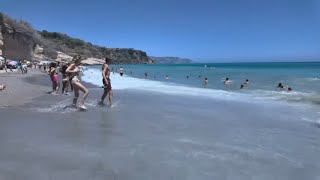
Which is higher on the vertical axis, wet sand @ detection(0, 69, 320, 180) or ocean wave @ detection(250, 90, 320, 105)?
wet sand @ detection(0, 69, 320, 180)

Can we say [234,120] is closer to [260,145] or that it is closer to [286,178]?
[260,145]

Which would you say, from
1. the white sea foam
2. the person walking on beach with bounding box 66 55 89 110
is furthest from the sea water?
the person walking on beach with bounding box 66 55 89 110

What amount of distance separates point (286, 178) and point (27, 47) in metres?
69.7

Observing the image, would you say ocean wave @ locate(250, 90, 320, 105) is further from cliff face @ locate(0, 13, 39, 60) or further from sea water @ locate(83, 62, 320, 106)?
cliff face @ locate(0, 13, 39, 60)

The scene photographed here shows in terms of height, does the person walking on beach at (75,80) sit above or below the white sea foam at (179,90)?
above

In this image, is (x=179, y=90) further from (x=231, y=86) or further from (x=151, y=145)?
(x=151, y=145)

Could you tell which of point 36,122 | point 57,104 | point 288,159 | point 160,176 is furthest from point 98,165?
point 57,104

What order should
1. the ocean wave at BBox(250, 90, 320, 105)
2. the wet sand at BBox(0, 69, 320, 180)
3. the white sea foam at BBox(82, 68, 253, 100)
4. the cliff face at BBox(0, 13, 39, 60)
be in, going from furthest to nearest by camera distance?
the cliff face at BBox(0, 13, 39, 60) → the white sea foam at BBox(82, 68, 253, 100) → the ocean wave at BBox(250, 90, 320, 105) → the wet sand at BBox(0, 69, 320, 180)

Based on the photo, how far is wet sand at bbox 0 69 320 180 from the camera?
5.41 metres

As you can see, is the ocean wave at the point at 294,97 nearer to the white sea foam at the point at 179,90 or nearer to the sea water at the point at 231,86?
the sea water at the point at 231,86

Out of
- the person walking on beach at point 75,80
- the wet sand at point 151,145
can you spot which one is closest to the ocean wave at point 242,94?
the wet sand at point 151,145

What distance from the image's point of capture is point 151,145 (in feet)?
22.9

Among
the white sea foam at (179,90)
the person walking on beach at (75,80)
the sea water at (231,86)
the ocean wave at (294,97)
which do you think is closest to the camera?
the person walking on beach at (75,80)

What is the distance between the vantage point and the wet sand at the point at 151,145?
541cm
